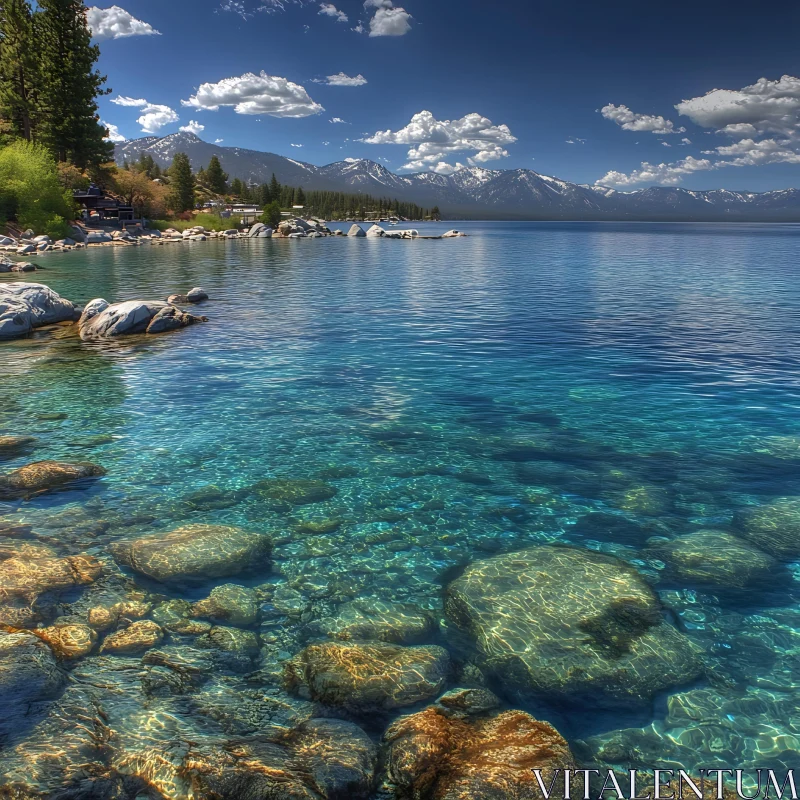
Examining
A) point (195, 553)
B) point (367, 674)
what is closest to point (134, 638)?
point (195, 553)

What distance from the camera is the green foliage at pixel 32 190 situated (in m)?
89.5

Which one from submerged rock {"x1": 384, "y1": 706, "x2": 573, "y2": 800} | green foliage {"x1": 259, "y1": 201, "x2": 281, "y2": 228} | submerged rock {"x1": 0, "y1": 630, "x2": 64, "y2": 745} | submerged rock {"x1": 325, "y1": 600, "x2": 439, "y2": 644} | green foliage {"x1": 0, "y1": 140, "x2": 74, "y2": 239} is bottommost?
submerged rock {"x1": 325, "y1": 600, "x2": 439, "y2": 644}

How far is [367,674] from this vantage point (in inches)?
303

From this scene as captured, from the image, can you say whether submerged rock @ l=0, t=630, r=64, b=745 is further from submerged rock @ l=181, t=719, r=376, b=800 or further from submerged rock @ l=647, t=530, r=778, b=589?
submerged rock @ l=647, t=530, r=778, b=589

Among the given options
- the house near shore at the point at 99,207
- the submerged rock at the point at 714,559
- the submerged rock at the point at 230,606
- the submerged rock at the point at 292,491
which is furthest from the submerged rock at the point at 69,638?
the house near shore at the point at 99,207

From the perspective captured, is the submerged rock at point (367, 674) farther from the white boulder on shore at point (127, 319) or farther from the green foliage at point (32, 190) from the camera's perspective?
the green foliage at point (32, 190)

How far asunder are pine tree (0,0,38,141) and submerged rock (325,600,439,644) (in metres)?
136

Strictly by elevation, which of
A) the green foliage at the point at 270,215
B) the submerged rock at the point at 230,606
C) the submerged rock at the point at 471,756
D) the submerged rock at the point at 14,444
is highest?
the green foliage at the point at 270,215

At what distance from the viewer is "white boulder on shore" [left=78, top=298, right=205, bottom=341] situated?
101 feet

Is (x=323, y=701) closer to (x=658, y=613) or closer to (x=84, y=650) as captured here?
(x=84, y=650)

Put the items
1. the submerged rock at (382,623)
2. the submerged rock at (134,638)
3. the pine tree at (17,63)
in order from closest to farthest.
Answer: the submerged rock at (134,638), the submerged rock at (382,623), the pine tree at (17,63)

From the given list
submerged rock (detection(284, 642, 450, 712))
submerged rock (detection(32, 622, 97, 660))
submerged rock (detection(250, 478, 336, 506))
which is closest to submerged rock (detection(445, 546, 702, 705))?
submerged rock (detection(284, 642, 450, 712))

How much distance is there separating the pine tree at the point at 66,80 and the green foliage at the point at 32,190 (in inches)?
683

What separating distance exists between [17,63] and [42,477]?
13296 cm
